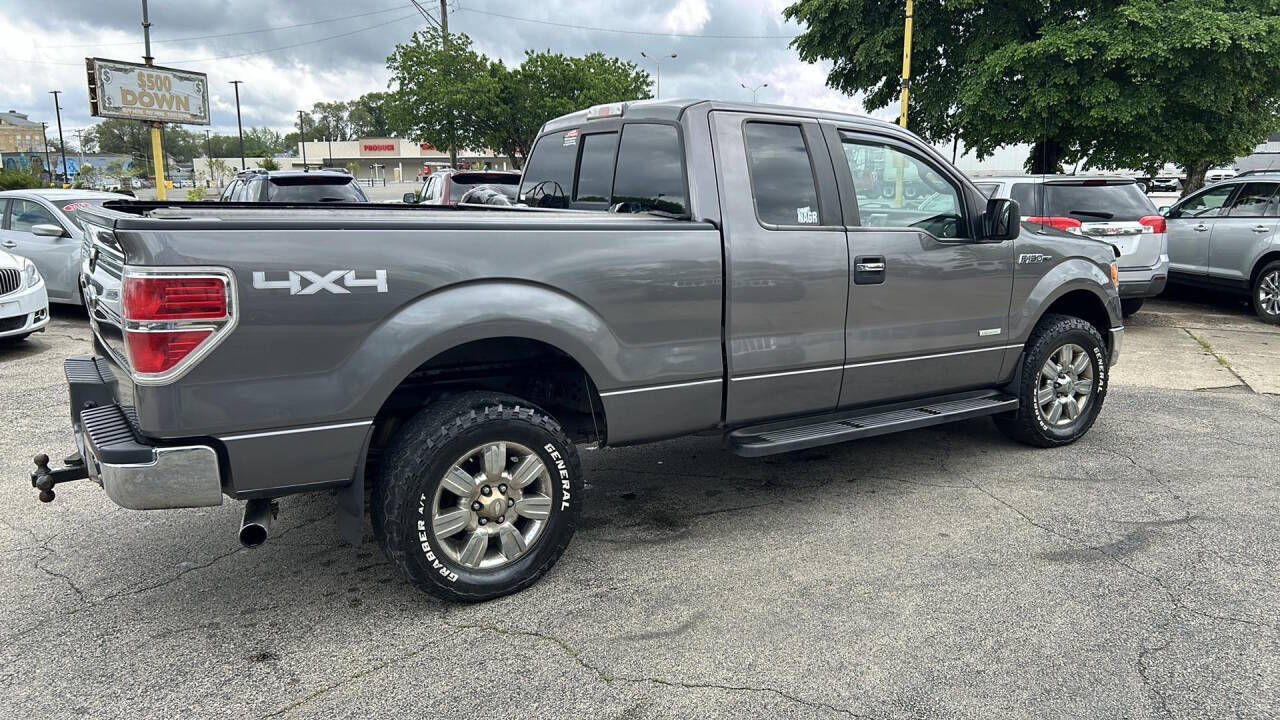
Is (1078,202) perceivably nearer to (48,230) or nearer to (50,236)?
(48,230)

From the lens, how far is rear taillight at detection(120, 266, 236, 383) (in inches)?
111

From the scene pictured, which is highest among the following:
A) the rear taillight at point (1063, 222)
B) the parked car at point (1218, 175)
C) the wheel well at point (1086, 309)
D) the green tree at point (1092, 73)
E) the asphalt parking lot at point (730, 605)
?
the green tree at point (1092, 73)

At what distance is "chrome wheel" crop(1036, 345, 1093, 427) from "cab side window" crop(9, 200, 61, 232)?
35.6ft

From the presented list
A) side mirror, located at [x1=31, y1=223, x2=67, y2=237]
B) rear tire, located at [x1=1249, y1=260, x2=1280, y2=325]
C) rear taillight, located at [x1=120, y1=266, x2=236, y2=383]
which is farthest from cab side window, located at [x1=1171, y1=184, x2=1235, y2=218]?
side mirror, located at [x1=31, y1=223, x2=67, y2=237]

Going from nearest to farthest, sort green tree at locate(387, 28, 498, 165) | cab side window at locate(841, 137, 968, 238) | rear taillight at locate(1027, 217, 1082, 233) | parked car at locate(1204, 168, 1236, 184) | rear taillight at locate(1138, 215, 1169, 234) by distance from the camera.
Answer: cab side window at locate(841, 137, 968, 238) → rear taillight at locate(1027, 217, 1082, 233) → rear taillight at locate(1138, 215, 1169, 234) → parked car at locate(1204, 168, 1236, 184) → green tree at locate(387, 28, 498, 165)

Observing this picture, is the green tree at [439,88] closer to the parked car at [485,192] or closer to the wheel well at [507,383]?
the parked car at [485,192]

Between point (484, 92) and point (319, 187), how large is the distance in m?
26.0

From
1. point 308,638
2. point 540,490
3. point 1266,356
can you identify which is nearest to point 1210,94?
point 1266,356

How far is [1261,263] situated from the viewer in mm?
10648

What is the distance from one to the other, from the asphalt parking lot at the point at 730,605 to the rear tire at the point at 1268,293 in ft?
21.0

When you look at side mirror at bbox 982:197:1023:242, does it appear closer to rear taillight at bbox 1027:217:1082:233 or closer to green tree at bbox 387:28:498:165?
rear taillight at bbox 1027:217:1082:233

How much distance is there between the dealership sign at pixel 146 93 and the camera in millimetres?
22484

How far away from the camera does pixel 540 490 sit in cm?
361

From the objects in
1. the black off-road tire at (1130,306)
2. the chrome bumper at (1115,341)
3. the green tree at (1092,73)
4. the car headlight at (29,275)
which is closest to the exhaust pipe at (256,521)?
the chrome bumper at (1115,341)
